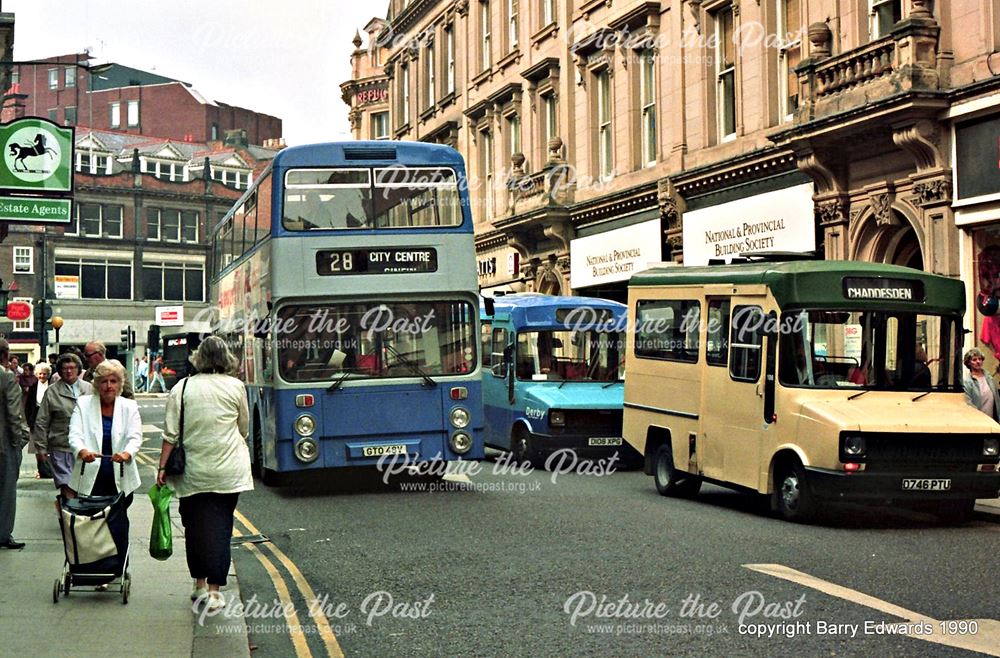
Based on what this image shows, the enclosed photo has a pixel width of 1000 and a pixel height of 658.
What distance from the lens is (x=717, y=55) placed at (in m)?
27.2

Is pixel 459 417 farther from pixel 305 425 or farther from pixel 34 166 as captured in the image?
pixel 34 166

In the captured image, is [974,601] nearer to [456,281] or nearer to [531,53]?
[456,281]

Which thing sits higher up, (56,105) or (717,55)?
(56,105)

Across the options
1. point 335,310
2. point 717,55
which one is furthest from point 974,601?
point 717,55

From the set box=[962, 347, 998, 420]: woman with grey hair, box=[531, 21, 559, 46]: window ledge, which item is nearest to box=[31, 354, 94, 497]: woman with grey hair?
box=[962, 347, 998, 420]: woman with grey hair

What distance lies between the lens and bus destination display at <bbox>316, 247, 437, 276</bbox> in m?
15.8

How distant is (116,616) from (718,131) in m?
21.2

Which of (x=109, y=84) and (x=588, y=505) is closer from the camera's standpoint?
(x=588, y=505)

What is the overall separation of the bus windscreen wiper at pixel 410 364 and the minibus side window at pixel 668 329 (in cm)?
282

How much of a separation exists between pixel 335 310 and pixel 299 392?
1103mm

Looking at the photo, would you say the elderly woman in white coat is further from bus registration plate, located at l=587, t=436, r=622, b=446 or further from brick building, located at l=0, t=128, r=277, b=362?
brick building, located at l=0, t=128, r=277, b=362

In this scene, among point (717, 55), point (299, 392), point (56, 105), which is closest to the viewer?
point (299, 392)

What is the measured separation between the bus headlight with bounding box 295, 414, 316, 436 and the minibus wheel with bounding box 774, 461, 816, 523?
5712 millimetres

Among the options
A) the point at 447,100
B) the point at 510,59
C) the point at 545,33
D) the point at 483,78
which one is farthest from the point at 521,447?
the point at 447,100
